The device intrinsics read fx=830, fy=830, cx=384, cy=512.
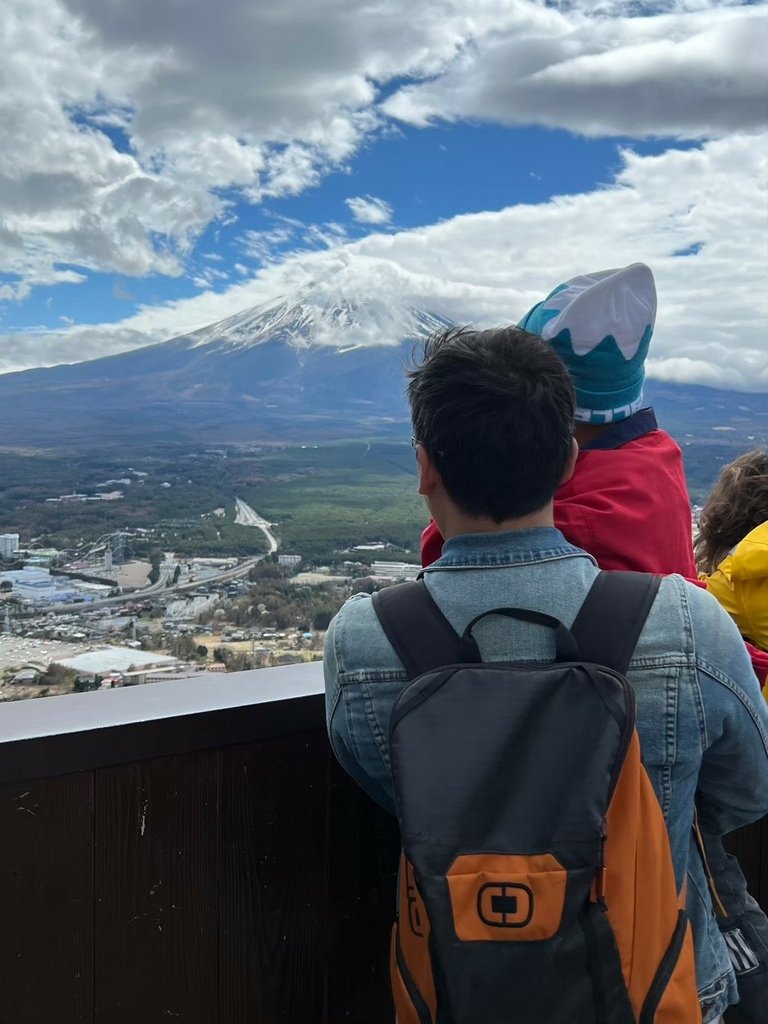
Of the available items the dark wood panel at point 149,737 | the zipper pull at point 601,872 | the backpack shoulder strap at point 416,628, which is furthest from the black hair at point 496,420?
the dark wood panel at point 149,737

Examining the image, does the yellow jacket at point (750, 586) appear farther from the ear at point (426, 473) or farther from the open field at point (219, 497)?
the open field at point (219, 497)

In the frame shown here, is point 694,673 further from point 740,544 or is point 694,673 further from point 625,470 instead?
point 740,544

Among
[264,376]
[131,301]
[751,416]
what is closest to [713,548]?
[751,416]

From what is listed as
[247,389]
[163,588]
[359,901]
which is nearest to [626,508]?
[359,901]

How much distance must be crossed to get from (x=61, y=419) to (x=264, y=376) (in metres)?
4.46

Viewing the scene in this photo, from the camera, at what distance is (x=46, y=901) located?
1.10m

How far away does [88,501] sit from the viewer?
14.5ft

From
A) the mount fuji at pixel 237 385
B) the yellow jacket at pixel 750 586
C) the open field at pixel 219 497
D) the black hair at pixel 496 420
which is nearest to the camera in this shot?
the black hair at pixel 496 420

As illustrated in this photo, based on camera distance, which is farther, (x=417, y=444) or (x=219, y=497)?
(x=219, y=497)

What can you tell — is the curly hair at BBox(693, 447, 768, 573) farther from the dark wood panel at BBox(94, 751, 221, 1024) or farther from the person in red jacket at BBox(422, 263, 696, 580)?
the dark wood panel at BBox(94, 751, 221, 1024)

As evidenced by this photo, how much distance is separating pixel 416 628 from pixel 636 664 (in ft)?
0.73

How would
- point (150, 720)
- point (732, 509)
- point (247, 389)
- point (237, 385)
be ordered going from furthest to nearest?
point (237, 385)
point (247, 389)
point (732, 509)
point (150, 720)

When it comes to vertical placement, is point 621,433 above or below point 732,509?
above

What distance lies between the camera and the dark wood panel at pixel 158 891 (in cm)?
114
